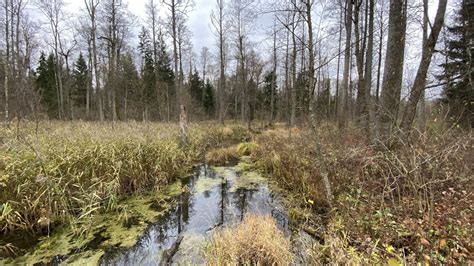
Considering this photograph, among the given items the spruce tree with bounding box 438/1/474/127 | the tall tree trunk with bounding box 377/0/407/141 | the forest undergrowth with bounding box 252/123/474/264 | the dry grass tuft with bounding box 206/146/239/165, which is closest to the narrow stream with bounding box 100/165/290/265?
the forest undergrowth with bounding box 252/123/474/264

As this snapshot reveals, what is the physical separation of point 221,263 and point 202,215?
78.3 inches

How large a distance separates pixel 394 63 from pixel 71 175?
650cm

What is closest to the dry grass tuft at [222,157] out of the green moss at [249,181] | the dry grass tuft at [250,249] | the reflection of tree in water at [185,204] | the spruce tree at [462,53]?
the green moss at [249,181]

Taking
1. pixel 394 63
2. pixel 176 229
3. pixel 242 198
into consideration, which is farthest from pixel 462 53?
pixel 176 229

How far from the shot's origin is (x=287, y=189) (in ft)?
17.8

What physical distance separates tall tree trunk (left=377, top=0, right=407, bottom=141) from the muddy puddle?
2.85m

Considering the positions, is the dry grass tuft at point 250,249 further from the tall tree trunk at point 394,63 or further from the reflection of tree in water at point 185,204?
the tall tree trunk at point 394,63

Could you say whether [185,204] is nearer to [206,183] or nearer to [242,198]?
[242,198]

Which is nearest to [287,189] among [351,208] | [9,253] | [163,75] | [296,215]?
[296,215]

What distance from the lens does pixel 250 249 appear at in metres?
2.69

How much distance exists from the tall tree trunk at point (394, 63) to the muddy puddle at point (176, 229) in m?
2.85

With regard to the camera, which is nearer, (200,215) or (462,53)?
(200,215)

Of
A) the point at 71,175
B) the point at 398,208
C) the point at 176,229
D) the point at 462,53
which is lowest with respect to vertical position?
the point at 176,229

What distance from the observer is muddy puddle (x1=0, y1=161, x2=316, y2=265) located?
116 inches
